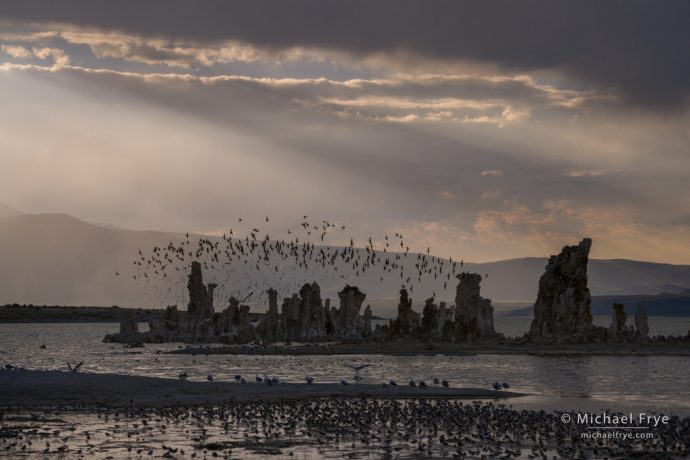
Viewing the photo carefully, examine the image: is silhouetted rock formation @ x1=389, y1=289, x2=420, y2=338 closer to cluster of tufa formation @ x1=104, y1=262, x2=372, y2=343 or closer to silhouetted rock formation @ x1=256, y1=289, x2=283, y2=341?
cluster of tufa formation @ x1=104, y1=262, x2=372, y2=343

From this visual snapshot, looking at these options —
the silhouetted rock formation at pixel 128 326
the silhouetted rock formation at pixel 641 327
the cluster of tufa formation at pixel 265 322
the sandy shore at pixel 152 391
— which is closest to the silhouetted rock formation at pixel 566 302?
the silhouetted rock formation at pixel 641 327

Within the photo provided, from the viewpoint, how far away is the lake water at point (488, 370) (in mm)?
44719

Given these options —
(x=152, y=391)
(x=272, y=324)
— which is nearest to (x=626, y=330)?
(x=272, y=324)

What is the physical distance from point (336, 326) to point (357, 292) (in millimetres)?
6244

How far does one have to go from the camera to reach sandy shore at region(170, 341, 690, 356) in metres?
90.8

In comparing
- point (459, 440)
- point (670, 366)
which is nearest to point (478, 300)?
point (670, 366)

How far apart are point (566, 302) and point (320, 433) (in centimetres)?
8172

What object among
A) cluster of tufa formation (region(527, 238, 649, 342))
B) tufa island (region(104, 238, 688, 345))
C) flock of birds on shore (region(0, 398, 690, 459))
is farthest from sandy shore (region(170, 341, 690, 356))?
flock of birds on shore (region(0, 398, 690, 459))

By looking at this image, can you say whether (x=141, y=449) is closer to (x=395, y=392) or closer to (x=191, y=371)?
(x=395, y=392)

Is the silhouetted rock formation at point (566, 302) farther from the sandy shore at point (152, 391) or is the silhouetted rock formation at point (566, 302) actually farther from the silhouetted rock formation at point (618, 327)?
the sandy shore at point (152, 391)

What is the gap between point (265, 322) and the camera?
5123 inches

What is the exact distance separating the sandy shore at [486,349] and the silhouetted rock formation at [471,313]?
5.41m

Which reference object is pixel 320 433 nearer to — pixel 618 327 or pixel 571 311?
pixel 571 311

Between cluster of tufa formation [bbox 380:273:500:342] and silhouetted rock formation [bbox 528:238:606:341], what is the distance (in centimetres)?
628
